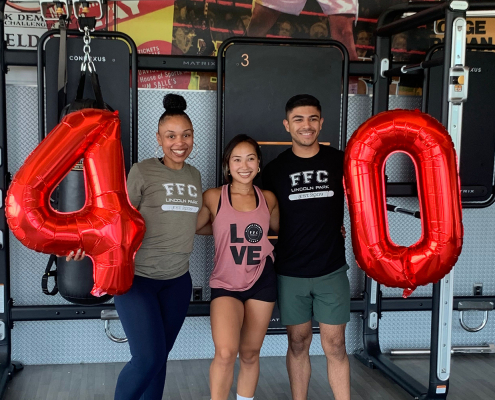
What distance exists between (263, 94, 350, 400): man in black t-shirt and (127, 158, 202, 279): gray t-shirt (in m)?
0.47

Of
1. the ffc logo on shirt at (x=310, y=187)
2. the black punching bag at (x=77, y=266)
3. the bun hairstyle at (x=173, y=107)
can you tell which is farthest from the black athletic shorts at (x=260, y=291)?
the bun hairstyle at (x=173, y=107)

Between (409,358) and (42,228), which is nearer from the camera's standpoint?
(42,228)

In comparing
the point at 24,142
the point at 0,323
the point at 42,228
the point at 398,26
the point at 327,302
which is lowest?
the point at 0,323

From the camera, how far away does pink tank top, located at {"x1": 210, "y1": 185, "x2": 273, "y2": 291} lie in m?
2.36

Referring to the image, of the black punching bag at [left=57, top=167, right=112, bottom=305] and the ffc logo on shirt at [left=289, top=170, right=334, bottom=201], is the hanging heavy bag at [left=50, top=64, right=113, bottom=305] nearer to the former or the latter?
the black punching bag at [left=57, top=167, right=112, bottom=305]

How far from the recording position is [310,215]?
2.42 meters

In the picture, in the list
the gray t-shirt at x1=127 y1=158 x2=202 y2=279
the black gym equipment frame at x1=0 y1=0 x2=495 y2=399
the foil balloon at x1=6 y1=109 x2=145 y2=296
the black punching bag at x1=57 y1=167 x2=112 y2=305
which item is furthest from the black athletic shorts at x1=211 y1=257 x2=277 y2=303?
the black gym equipment frame at x1=0 y1=0 x2=495 y2=399

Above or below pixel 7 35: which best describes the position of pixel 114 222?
below

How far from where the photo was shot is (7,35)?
3070mm

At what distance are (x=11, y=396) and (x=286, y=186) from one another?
6.09ft

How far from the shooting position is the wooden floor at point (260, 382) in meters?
2.93

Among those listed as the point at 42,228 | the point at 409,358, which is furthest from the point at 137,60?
the point at 409,358

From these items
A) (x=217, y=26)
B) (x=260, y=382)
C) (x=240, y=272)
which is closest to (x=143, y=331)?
(x=240, y=272)

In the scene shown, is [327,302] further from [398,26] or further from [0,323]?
[0,323]
